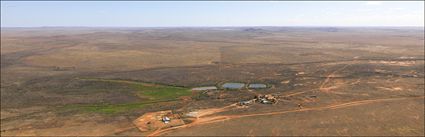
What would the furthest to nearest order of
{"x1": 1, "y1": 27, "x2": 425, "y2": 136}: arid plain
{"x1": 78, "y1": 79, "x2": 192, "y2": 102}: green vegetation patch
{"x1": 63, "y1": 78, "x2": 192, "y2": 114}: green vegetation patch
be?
{"x1": 78, "y1": 79, "x2": 192, "y2": 102}: green vegetation patch, {"x1": 63, "y1": 78, "x2": 192, "y2": 114}: green vegetation patch, {"x1": 1, "y1": 27, "x2": 425, "y2": 136}: arid plain

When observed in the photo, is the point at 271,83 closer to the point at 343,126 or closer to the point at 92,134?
the point at 343,126

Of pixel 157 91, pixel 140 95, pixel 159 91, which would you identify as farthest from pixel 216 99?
pixel 140 95

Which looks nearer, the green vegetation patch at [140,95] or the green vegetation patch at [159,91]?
the green vegetation patch at [140,95]

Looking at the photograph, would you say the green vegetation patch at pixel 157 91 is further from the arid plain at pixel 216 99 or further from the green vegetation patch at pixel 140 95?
the arid plain at pixel 216 99

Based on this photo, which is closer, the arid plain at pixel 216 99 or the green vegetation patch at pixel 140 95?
the arid plain at pixel 216 99

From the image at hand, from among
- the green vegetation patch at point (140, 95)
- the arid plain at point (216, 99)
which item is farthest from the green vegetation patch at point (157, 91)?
the arid plain at point (216, 99)

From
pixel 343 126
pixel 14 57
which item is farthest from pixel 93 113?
pixel 14 57

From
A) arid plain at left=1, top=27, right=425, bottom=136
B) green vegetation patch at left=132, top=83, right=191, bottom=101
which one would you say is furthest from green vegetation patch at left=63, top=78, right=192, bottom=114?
arid plain at left=1, top=27, right=425, bottom=136

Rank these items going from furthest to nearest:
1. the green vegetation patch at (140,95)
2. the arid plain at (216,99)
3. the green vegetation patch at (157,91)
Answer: the green vegetation patch at (157,91)
the green vegetation patch at (140,95)
the arid plain at (216,99)

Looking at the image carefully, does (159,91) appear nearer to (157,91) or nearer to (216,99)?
(157,91)

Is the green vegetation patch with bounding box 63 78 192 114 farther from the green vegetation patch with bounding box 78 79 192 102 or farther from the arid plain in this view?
the arid plain

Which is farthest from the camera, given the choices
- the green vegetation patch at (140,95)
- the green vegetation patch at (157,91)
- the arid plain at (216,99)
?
the green vegetation patch at (157,91)
